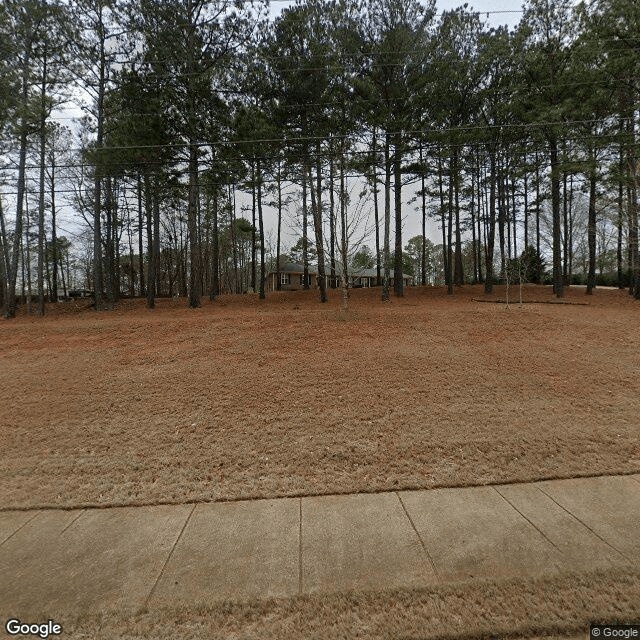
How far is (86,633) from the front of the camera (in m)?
1.90

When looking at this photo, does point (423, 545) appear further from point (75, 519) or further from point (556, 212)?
point (556, 212)

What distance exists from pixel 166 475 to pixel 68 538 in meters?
0.98

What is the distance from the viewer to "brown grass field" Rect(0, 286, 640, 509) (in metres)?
3.56

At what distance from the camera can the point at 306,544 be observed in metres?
2.55

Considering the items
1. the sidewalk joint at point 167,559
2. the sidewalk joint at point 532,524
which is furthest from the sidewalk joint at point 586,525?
the sidewalk joint at point 167,559

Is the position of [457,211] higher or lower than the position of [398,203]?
higher

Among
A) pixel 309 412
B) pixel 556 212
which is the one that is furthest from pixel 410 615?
pixel 556 212

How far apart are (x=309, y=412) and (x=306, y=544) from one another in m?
2.39

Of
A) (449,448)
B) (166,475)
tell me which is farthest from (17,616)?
(449,448)

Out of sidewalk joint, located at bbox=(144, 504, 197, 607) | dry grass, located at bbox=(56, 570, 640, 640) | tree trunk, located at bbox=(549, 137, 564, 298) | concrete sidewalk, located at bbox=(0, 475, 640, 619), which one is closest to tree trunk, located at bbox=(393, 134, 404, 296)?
tree trunk, located at bbox=(549, 137, 564, 298)

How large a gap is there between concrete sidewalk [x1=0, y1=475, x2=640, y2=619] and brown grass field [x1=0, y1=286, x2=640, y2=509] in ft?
0.88

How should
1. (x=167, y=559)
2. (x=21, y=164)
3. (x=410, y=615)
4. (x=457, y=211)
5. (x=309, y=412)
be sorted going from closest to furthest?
(x=410, y=615)
(x=167, y=559)
(x=309, y=412)
(x=21, y=164)
(x=457, y=211)

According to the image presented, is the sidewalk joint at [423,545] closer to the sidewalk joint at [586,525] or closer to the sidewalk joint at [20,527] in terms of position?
the sidewalk joint at [586,525]

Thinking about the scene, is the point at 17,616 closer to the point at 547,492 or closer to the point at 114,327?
the point at 547,492
